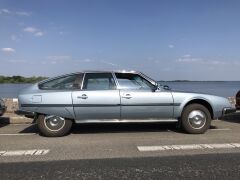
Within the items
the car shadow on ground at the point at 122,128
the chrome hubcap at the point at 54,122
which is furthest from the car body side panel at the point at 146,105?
the chrome hubcap at the point at 54,122

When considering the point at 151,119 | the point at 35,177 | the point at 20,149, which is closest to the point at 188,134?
the point at 151,119

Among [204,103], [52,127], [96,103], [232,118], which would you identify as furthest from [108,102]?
[232,118]

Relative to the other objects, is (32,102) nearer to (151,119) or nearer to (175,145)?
(151,119)

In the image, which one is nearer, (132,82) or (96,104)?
(96,104)

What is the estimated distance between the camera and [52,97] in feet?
32.2

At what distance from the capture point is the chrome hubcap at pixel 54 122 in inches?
386

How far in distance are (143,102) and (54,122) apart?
2.10 m

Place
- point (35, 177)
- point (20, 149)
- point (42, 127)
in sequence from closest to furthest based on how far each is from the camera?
point (35, 177), point (20, 149), point (42, 127)

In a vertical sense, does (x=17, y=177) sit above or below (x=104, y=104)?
below

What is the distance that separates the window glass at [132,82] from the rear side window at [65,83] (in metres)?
0.94

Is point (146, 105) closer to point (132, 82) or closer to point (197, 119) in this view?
point (132, 82)

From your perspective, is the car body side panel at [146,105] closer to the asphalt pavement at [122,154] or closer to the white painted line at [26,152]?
the asphalt pavement at [122,154]

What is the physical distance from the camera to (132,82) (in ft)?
33.3

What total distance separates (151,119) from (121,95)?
918 mm
